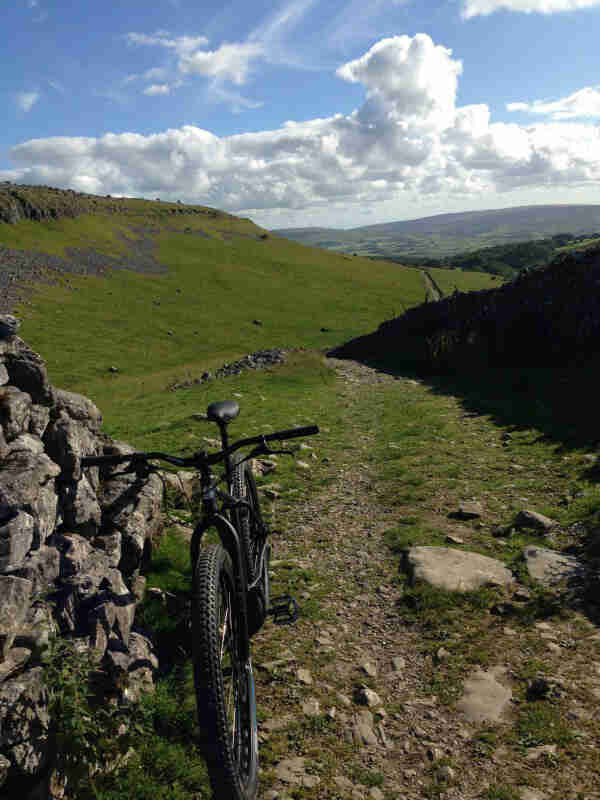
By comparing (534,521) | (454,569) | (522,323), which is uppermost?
(522,323)

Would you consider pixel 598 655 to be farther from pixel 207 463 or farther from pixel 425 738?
pixel 207 463

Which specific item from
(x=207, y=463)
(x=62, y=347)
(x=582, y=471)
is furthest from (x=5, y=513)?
(x=62, y=347)

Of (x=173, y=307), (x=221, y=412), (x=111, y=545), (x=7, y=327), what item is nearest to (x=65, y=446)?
(x=111, y=545)

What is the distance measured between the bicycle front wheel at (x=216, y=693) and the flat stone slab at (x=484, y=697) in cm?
224

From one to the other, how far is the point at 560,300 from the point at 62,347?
3961 cm

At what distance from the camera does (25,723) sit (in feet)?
11.8

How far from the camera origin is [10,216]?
81.1 m

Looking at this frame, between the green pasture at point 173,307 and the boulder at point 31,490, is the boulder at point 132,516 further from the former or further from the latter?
the green pasture at point 173,307

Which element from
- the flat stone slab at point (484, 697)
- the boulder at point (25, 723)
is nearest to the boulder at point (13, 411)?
the boulder at point (25, 723)

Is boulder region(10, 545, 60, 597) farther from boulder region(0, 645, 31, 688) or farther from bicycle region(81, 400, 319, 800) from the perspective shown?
bicycle region(81, 400, 319, 800)

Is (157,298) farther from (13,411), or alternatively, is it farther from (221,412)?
(221,412)

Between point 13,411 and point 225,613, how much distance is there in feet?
10.2

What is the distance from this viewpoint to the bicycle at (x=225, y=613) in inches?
129

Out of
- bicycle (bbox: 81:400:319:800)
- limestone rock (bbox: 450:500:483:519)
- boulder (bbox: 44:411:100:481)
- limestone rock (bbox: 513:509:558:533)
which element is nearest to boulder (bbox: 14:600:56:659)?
bicycle (bbox: 81:400:319:800)
